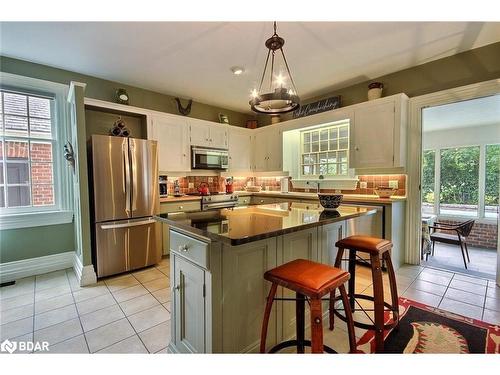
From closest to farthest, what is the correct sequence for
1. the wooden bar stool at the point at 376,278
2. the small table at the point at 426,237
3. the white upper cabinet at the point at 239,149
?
the wooden bar stool at the point at 376,278, the small table at the point at 426,237, the white upper cabinet at the point at 239,149

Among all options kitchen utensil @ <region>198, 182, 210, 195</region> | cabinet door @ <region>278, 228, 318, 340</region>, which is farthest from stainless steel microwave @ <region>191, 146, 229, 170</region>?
cabinet door @ <region>278, 228, 318, 340</region>

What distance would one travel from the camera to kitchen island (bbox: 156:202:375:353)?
128 centimetres

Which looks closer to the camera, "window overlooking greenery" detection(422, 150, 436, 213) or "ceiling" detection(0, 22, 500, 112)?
"ceiling" detection(0, 22, 500, 112)

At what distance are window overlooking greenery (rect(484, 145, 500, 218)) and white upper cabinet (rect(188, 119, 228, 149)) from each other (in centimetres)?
528

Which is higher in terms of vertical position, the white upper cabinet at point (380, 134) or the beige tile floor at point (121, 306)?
the white upper cabinet at point (380, 134)

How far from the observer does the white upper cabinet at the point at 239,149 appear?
4.89 metres

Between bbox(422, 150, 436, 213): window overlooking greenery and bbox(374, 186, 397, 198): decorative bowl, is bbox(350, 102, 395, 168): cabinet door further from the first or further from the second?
bbox(422, 150, 436, 213): window overlooking greenery

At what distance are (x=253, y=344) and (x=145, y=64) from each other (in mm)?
3356

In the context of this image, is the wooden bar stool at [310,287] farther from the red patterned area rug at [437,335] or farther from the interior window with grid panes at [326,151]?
the interior window with grid panes at [326,151]

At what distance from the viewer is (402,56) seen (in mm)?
2951

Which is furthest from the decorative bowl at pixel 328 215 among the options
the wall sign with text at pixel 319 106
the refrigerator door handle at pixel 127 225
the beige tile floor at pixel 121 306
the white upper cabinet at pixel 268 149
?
the white upper cabinet at pixel 268 149

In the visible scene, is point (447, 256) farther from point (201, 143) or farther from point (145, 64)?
point (145, 64)

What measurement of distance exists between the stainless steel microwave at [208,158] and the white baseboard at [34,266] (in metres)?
2.28

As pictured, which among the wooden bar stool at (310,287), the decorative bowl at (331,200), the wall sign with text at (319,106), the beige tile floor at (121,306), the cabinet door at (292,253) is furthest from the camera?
the wall sign with text at (319,106)
